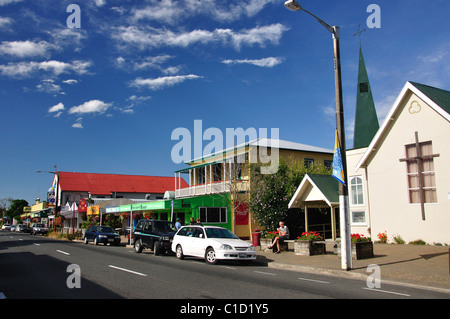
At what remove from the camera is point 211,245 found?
15414mm

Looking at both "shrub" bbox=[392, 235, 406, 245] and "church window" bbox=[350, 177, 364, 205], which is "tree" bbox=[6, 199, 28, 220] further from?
"shrub" bbox=[392, 235, 406, 245]

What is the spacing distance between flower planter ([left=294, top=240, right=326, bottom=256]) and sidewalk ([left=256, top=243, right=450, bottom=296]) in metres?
0.38

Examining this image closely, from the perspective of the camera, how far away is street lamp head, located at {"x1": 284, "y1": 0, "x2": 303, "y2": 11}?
11.6 m

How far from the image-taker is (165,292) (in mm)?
8523

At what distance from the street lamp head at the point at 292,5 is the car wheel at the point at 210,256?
9378 mm

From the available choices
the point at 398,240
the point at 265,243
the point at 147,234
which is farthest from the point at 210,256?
the point at 398,240

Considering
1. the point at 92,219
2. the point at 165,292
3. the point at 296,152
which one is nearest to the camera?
the point at 165,292

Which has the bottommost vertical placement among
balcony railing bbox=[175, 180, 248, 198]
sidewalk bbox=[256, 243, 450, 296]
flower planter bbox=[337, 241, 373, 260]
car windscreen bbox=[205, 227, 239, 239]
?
sidewalk bbox=[256, 243, 450, 296]

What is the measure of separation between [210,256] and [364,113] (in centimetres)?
1391

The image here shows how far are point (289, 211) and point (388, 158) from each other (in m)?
10.1

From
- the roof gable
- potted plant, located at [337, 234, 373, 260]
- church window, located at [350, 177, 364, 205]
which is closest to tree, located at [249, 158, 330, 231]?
the roof gable

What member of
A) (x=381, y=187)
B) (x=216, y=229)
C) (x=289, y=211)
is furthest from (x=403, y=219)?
(x=289, y=211)
